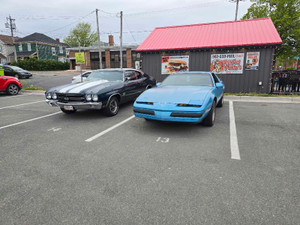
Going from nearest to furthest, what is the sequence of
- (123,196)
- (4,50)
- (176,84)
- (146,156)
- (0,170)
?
(123,196)
(0,170)
(146,156)
(176,84)
(4,50)

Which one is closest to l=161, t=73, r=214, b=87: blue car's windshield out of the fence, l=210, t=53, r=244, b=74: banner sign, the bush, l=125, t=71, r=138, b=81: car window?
l=125, t=71, r=138, b=81: car window

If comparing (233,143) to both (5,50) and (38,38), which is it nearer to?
(38,38)

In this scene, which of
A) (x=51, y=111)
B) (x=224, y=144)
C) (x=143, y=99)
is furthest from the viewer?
(x=51, y=111)

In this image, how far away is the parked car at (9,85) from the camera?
430 inches

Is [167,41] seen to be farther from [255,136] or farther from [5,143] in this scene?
[5,143]

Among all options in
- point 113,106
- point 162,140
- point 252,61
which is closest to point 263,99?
point 252,61

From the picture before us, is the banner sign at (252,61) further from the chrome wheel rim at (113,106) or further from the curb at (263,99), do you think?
the chrome wheel rim at (113,106)

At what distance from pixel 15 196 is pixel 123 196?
1319mm

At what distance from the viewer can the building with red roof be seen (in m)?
10.3

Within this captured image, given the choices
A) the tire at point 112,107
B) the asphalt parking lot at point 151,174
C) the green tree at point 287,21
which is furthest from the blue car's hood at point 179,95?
the green tree at point 287,21

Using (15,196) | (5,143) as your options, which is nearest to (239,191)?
(15,196)

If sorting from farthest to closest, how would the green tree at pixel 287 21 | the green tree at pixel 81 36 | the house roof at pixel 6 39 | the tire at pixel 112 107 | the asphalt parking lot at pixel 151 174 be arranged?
the green tree at pixel 81 36
the house roof at pixel 6 39
the green tree at pixel 287 21
the tire at pixel 112 107
the asphalt parking lot at pixel 151 174

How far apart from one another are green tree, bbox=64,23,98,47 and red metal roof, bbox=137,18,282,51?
52284mm

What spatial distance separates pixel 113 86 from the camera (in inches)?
238
